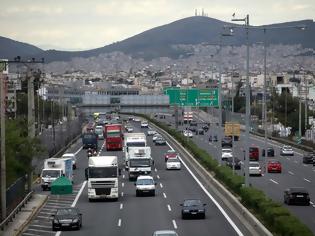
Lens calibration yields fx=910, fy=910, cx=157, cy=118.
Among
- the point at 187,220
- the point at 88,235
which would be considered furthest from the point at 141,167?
the point at 88,235

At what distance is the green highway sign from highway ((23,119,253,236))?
20.9 metres

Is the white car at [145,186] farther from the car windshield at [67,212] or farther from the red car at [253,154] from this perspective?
the red car at [253,154]

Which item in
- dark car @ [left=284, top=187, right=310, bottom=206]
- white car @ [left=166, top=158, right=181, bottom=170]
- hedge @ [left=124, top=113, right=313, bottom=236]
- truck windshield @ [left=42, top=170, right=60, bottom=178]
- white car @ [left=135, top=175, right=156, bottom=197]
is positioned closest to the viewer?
hedge @ [left=124, top=113, right=313, bottom=236]

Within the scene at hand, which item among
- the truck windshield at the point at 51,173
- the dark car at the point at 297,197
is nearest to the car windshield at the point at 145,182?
the truck windshield at the point at 51,173

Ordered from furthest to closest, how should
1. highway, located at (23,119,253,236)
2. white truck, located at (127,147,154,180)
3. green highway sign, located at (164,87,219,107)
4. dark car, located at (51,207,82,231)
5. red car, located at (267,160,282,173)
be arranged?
green highway sign, located at (164,87,219,107) < red car, located at (267,160,282,173) < white truck, located at (127,147,154,180) < dark car, located at (51,207,82,231) < highway, located at (23,119,253,236)

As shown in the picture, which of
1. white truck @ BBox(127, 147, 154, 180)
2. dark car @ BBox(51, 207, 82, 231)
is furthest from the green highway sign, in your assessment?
dark car @ BBox(51, 207, 82, 231)

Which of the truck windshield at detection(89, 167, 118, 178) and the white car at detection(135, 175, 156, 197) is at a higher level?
the truck windshield at detection(89, 167, 118, 178)

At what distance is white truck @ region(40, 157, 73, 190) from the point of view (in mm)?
60500

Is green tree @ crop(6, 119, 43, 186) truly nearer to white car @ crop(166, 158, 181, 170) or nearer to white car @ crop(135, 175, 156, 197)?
white car @ crop(135, 175, 156, 197)

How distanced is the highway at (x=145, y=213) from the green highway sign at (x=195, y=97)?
2092 cm

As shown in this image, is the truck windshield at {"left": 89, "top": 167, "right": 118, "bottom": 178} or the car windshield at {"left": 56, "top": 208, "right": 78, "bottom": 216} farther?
the truck windshield at {"left": 89, "top": 167, "right": 118, "bottom": 178}

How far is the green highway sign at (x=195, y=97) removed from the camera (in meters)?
87.4

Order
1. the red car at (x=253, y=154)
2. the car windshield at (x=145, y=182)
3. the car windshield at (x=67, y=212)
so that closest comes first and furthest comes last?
the car windshield at (x=67, y=212) < the car windshield at (x=145, y=182) < the red car at (x=253, y=154)

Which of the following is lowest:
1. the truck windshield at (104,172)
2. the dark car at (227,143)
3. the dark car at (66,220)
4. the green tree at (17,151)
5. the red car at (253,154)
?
the dark car at (227,143)
